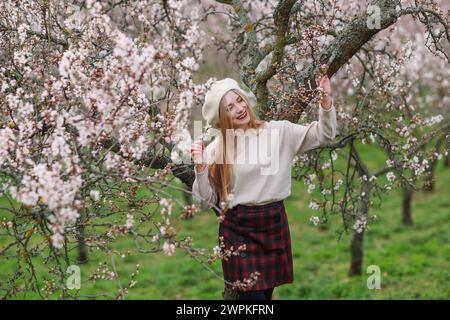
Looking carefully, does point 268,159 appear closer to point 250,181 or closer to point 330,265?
point 250,181

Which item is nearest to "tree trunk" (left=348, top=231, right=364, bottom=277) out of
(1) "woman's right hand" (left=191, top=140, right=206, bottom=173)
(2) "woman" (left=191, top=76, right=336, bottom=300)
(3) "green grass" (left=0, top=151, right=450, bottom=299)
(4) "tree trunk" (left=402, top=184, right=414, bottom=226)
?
(3) "green grass" (left=0, top=151, right=450, bottom=299)

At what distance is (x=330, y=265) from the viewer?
8.57m

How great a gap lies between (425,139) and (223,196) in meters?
2.40

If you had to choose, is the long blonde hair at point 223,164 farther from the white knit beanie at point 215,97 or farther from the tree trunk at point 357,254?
the tree trunk at point 357,254

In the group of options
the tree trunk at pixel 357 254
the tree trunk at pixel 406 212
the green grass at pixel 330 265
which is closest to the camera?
the green grass at pixel 330 265

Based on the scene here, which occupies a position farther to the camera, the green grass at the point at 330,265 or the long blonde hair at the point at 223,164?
the green grass at the point at 330,265

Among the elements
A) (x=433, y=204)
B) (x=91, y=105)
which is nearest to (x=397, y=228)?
(x=433, y=204)

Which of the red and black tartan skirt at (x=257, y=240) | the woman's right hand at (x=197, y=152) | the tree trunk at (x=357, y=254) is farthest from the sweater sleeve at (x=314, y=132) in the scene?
the tree trunk at (x=357, y=254)

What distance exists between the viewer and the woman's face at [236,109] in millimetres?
3436

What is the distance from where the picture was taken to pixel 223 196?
3395 mm

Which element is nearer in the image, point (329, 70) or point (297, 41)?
point (329, 70)

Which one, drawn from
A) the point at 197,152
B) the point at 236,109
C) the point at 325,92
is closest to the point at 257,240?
the point at 197,152

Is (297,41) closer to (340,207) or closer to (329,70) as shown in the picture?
(329,70)

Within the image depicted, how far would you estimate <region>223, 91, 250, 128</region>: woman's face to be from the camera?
3.44 m
